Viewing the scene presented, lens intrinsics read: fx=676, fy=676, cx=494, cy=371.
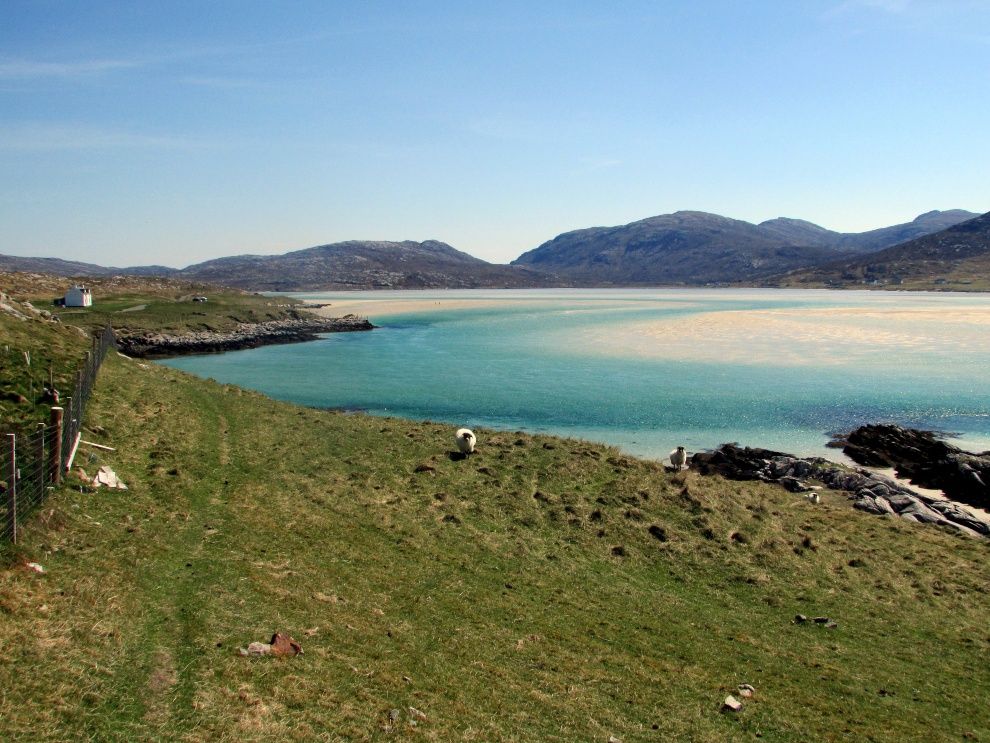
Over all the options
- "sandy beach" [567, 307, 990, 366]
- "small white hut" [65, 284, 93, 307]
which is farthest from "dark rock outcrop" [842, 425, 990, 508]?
"small white hut" [65, 284, 93, 307]

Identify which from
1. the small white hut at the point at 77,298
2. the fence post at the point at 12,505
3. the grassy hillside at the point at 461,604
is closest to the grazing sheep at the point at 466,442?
the grassy hillside at the point at 461,604

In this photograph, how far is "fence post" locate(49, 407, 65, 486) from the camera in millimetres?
15859

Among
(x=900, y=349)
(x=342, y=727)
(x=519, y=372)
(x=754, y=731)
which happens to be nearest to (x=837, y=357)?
(x=900, y=349)

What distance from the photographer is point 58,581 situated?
1217cm

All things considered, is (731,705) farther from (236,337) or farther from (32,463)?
(236,337)

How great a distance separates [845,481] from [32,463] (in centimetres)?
3170

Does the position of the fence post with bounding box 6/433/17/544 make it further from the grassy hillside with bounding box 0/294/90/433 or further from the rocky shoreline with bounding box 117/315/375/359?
the rocky shoreline with bounding box 117/315/375/359

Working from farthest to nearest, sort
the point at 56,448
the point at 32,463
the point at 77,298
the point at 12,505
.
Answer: the point at 77,298
the point at 56,448
the point at 32,463
the point at 12,505

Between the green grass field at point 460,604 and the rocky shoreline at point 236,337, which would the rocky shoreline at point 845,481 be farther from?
the rocky shoreline at point 236,337

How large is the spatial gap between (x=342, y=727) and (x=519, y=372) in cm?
6263

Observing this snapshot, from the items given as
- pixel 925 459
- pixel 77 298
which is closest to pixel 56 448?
pixel 925 459

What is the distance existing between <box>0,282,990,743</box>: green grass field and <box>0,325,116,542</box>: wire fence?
459 millimetres

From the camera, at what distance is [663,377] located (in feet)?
216

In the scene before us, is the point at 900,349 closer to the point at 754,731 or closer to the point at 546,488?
the point at 546,488
